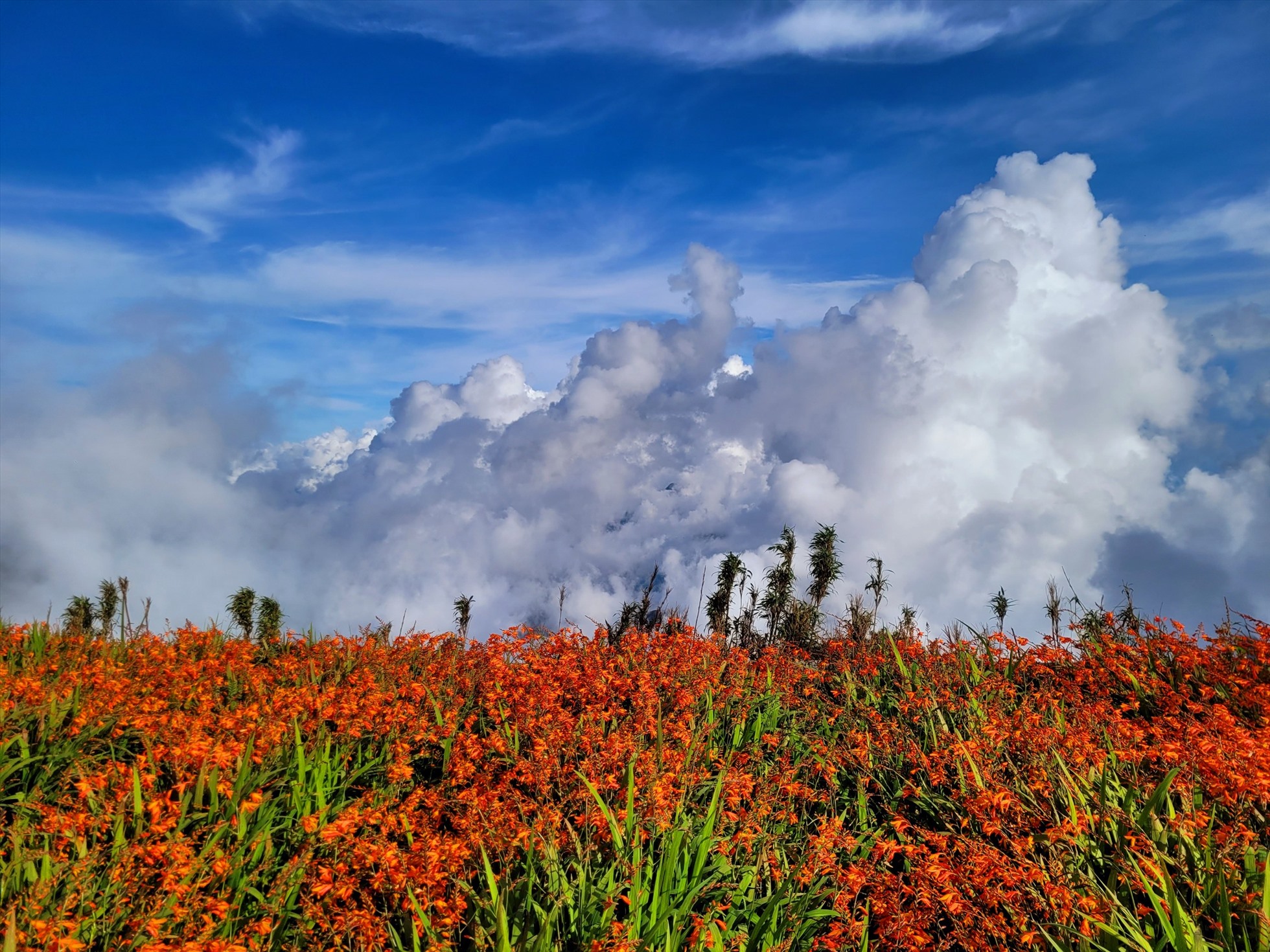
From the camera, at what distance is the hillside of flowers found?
4.82m

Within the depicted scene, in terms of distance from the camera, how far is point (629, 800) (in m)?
5.75

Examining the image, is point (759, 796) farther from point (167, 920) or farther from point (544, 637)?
point (544, 637)

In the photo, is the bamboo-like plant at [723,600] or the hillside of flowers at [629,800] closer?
the hillside of flowers at [629,800]

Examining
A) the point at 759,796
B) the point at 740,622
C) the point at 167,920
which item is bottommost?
the point at 167,920

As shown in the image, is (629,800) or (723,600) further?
(723,600)

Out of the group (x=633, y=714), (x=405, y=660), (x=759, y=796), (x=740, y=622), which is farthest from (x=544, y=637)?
(x=759, y=796)

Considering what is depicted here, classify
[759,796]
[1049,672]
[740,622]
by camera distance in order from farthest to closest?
[740,622] < [1049,672] < [759,796]

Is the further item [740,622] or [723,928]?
[740,622]

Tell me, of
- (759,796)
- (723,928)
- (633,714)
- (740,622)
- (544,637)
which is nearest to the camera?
(723,928)

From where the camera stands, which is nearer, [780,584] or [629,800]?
[629,800]

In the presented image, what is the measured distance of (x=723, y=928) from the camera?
505cm

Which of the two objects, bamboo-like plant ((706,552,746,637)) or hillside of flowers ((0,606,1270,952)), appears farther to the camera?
bamboo-like plant ((706,552,746,637))

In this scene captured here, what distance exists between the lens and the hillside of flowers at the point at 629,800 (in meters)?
4.82

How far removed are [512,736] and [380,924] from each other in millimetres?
3127
